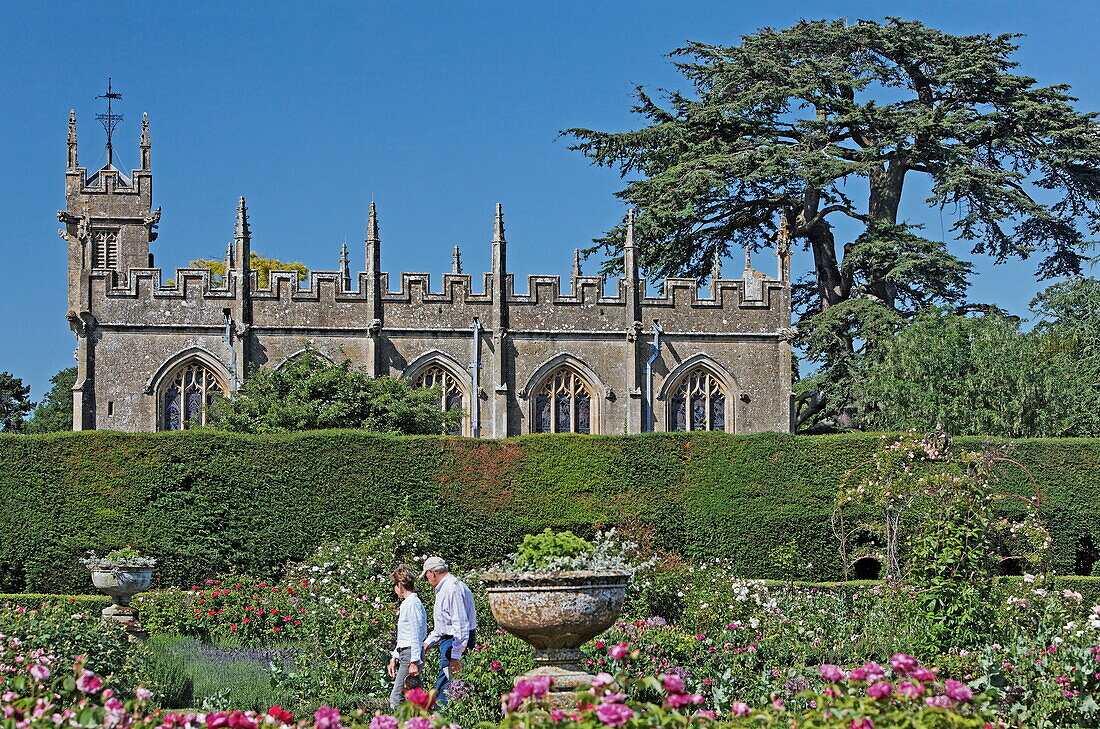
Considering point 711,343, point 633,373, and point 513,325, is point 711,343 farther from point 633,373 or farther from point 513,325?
point 513,325

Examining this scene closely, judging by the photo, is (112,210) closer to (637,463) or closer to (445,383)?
(445,383)

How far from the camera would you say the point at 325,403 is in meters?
27.9

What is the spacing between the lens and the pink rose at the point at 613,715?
6473 mm

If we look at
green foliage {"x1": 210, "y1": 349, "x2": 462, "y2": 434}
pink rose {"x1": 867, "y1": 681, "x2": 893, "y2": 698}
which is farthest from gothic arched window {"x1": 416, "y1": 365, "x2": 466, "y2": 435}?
pink rose {"x1": 867, "y1": 681, "x2": 893, "y2": 698}

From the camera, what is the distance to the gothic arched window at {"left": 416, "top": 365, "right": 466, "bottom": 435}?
105 ft

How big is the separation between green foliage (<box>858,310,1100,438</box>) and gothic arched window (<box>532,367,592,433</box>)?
251 inches

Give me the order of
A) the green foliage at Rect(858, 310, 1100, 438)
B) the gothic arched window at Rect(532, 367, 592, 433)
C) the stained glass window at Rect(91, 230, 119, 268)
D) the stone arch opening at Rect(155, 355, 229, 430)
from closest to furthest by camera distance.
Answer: the green foliage at Rect(858, 310, 1100, 438)
the stone arch opening at Rect(155, 355, 229, 430)
the gothic arched window at Rect(532, 367, 592, 433)
the stained glass window at Rect(91, 230, 119, 268)

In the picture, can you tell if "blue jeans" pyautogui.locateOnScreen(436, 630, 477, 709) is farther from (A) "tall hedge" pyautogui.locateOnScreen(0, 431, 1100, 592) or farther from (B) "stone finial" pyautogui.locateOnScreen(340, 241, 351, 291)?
(B) "stone finial" pyautogui.locateOnScreen(340, 241, 351, 291)

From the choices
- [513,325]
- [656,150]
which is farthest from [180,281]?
[656,150]

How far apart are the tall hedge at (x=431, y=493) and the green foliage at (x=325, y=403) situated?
6.37 m

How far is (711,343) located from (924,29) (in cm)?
1050

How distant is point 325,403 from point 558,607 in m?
17.9

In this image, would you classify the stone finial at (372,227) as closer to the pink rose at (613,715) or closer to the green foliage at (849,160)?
the green foliage at (849,160)

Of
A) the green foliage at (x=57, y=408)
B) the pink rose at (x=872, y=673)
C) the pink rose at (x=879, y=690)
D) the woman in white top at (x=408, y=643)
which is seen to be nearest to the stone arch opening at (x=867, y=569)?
the woman in white top at (x=408, y=643)
